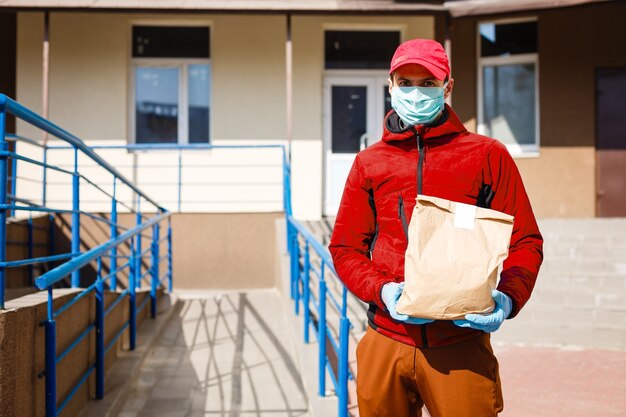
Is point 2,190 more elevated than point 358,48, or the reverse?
point 358,48

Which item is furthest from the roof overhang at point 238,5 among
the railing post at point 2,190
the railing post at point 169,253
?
the railing post at point 2,190

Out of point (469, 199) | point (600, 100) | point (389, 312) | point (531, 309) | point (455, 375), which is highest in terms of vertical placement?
point (600, 100)

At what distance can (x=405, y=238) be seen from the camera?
178cm

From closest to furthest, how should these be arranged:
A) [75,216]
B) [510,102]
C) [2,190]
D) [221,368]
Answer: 1. [2,190]
2. [75,216]
3. [221,368]
4. [510,102]

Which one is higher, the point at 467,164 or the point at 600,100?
the point at 600,100

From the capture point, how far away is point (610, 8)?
916 centimetres

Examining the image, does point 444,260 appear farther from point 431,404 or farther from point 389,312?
point 431,404

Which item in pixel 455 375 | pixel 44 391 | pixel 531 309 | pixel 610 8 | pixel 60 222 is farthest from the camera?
pixel 610 8

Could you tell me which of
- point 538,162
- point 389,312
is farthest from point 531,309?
point 389,312

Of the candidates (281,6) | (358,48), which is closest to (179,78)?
(281,6)

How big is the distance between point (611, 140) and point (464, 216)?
8571 millimetres

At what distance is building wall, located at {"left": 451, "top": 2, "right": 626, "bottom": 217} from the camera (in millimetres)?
9203

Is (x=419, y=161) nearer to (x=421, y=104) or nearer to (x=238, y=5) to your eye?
(x=421, y=104)

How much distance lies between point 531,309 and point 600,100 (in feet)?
15.5
